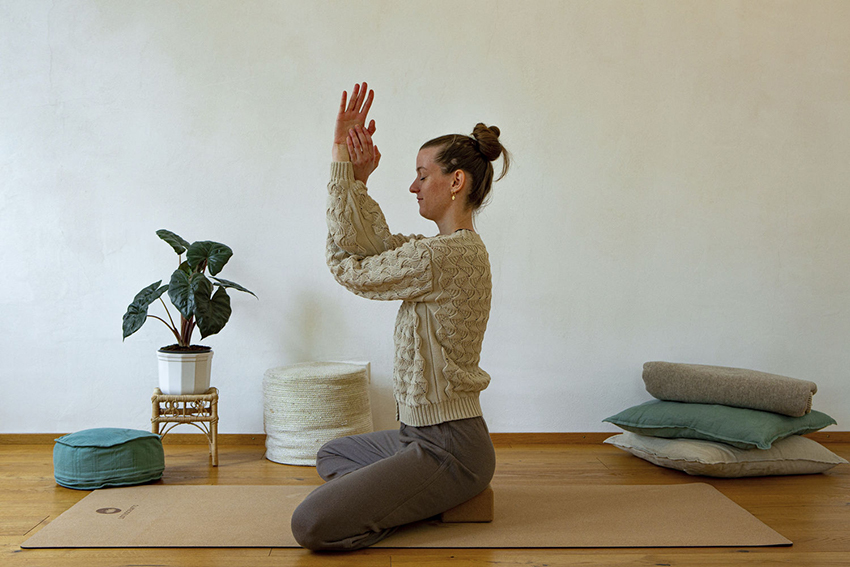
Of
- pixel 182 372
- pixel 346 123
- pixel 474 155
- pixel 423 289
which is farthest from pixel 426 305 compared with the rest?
pixel 182 372

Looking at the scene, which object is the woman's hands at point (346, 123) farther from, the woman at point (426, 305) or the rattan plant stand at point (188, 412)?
the rattan plant stand at point (188, 412)

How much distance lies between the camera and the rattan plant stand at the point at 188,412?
2951mm

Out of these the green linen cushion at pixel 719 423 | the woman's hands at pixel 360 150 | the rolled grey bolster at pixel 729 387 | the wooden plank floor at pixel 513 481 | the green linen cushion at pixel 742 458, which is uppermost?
the woman's hands at pixel 360 150

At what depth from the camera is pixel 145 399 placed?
10.9 feet

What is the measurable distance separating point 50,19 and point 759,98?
330cm

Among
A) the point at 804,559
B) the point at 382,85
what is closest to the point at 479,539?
the point at 804,559

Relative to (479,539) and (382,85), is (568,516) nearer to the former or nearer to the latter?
(479,539)

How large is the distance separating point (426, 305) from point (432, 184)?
0.36 metres

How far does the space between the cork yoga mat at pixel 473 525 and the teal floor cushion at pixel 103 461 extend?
0.21ft

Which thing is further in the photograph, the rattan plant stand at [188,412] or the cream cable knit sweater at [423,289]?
the rattan plant stand at [188,412]

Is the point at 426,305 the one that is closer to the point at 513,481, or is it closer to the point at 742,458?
the point at 513,481

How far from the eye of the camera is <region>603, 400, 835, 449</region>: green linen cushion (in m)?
2.80

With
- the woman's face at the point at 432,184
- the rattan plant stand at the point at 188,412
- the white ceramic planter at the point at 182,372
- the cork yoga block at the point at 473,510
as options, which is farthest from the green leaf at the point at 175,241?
the cork yoga block at the point at 473,510

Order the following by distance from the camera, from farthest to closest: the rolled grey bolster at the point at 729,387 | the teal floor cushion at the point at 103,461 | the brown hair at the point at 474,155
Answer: the rolled grey bolster at the point at 729,387
the teal floor cushion at the point at 103,461
the brown hair at the point at 474,155
